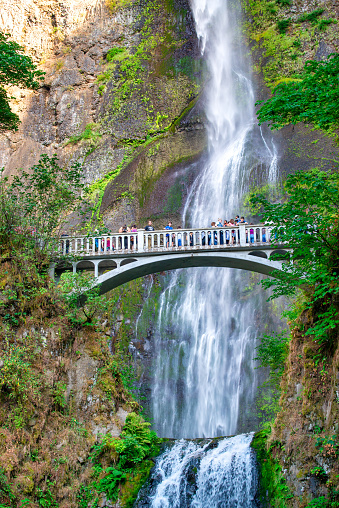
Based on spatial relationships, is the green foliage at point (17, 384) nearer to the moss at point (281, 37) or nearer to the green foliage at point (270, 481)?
the green foliage at point (270, 481)

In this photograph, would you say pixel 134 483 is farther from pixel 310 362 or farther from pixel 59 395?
pixel 310 362

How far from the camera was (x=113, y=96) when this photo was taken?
36.5m

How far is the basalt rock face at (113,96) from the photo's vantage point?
104 ft

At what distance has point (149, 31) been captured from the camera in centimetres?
3916

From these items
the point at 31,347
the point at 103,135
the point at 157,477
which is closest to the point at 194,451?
the point at 157,477

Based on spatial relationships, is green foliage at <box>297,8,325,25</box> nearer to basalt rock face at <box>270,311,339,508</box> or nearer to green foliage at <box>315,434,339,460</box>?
basalt rock face at <box>270,311,339,508</box>

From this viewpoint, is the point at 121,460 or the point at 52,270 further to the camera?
the point at 52,270

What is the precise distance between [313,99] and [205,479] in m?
11.2

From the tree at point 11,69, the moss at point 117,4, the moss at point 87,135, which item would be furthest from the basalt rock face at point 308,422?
the moss at point 117,4

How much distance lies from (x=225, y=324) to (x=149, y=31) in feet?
81.1

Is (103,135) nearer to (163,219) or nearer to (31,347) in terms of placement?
(163,219)

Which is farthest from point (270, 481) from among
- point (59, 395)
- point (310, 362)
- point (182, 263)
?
point (182, 263)

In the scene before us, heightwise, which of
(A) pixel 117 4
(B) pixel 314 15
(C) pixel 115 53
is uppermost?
(A) pixel 117 4

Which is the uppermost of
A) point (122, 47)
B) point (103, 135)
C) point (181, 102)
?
point (122, 47)
